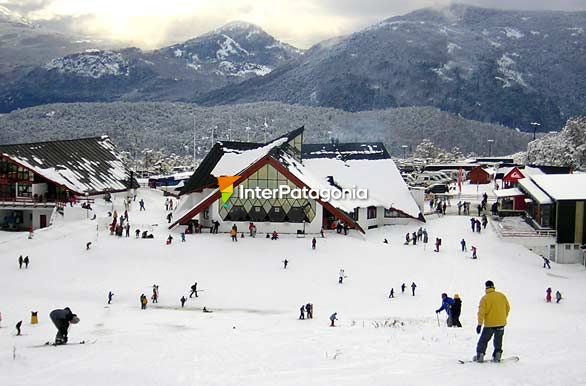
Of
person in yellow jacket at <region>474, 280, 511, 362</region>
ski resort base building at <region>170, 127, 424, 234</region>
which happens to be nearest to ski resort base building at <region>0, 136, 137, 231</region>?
ski resort base building at <region>170, 127, 424, 234</region>

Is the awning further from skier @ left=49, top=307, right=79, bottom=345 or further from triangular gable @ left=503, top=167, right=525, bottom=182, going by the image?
skier @ left=49, top=307, right=79, bottom=345

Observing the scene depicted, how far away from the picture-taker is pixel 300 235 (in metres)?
37.8

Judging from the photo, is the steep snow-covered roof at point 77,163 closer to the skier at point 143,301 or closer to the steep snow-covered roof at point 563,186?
the skier at point 143,301

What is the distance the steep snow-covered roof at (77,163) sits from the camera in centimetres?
4809

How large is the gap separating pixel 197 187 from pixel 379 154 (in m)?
13.9

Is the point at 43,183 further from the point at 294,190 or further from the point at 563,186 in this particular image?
the point at 563,186

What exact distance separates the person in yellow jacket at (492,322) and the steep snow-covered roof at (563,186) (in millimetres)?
27645

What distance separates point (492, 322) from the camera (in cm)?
1245

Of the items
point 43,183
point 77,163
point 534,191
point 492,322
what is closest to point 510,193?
point 534,191

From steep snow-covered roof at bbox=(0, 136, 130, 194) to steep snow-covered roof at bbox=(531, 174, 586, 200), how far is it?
28686 mm

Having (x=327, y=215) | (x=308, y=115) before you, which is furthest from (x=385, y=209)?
(x=308, y=115)

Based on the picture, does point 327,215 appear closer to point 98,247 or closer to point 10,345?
point 98,247

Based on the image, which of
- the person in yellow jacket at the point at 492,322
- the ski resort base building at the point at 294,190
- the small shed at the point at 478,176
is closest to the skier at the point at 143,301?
the ski resort base building at the point at 294,190

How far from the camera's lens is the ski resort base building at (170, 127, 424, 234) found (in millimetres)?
38781
